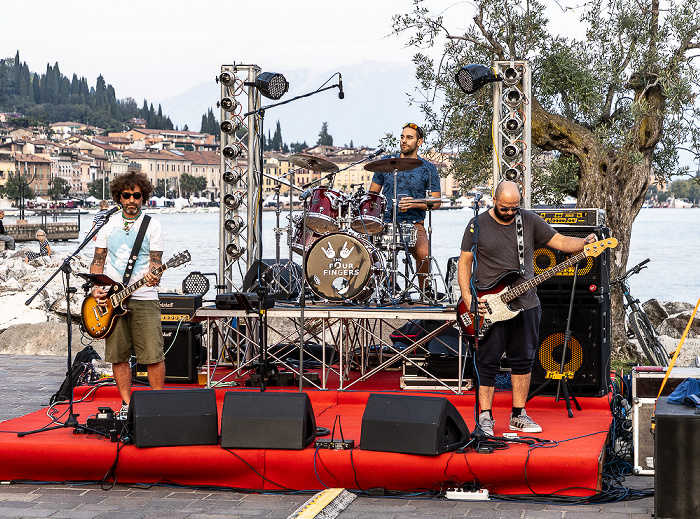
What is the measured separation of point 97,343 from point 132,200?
6.40 metres

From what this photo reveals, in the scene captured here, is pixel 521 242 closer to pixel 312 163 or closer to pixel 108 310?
pixel 312 163

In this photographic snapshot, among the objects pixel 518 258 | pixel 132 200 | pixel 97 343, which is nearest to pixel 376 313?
pixel 518 258

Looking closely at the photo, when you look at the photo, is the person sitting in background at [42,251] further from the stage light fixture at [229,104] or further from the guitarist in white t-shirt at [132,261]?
the guitarist in white t-shirt at [132,261]

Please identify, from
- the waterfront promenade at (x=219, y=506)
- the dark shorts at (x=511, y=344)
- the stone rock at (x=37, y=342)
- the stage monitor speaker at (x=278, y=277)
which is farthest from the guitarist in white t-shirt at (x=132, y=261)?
the stone rock at (x=37, y=342)

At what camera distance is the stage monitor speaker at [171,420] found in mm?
5734

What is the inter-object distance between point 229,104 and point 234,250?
153cm

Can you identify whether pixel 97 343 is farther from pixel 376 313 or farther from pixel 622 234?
pixel 622 234

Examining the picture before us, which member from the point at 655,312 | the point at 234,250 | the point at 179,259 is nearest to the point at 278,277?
the point at 234,250

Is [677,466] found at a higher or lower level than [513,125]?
lower

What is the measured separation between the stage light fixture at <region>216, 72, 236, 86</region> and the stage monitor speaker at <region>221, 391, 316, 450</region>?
4.55 meters

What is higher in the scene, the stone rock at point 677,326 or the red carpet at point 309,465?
the red carpet at point 309,465

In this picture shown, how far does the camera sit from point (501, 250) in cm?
608

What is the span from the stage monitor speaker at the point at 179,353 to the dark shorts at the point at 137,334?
1599mm

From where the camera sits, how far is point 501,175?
9.11 meters
